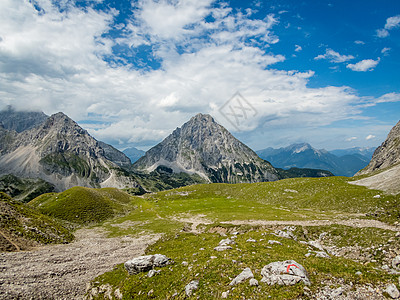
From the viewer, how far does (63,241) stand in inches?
1507

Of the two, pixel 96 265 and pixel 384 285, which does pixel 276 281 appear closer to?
pixel 384 285

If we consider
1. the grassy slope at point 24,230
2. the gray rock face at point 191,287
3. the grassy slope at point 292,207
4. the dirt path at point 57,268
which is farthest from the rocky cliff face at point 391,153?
the grassy slope at point 24,230

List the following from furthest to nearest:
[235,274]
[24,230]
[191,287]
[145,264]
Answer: [24,230] → [145,264] → [235,274] → [191,287]

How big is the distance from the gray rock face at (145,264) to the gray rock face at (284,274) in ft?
36.1

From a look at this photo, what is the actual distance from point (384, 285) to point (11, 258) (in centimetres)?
3837

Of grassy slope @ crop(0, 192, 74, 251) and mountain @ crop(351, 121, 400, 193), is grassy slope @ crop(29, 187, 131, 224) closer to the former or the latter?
grassy slope @ crop(0, 192, 74, 251)

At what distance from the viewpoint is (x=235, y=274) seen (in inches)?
629

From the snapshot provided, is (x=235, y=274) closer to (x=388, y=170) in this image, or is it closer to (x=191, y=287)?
(x=191, y=287)

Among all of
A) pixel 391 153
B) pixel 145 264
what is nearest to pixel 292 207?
pixel 145 264

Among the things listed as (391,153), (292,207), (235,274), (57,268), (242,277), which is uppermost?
(391,153)

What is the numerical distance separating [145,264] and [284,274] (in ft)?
45.4

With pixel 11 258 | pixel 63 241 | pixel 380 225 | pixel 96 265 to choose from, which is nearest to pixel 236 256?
pixel 96 265

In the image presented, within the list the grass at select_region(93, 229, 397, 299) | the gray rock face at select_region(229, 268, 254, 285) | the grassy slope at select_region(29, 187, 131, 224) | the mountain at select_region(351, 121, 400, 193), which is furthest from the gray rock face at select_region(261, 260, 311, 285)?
the grassy slope at select_region(29, 187, 131, 224)

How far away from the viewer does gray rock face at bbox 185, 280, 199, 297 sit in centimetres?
1487
